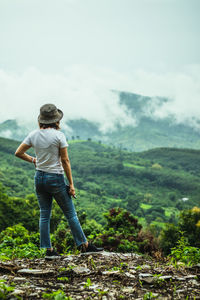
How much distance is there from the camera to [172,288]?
371cm

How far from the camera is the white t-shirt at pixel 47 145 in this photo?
4.82 meters

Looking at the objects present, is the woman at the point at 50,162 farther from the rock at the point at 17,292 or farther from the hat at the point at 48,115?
the rock at the point at 17,292

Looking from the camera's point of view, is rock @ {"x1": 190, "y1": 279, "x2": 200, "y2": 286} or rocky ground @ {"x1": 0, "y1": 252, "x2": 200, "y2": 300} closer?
rocky ground @ {"x1": 0, "y1": 252, "x2": 200, "y2": 300}

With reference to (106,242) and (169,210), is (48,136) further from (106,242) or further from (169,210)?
(169,210)

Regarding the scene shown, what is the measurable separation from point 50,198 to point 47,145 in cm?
104

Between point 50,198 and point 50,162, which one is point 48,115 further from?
point 50,198

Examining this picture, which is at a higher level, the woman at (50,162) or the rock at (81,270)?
the woman at (50,162)

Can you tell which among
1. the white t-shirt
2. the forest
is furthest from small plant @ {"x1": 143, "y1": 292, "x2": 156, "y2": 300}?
the white t-shirt

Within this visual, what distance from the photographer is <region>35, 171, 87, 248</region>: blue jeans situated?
16.0ft

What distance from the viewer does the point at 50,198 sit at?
517 cm

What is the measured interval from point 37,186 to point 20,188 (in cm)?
10550

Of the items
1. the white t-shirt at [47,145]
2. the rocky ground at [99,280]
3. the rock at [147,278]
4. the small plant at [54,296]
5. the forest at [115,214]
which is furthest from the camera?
the forest at [115,214]

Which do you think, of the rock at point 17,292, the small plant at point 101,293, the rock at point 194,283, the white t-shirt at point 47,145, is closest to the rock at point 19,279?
the rock at point 17,292

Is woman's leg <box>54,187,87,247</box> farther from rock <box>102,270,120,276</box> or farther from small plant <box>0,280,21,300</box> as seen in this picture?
small plant <box>0,280,21,300</box>
